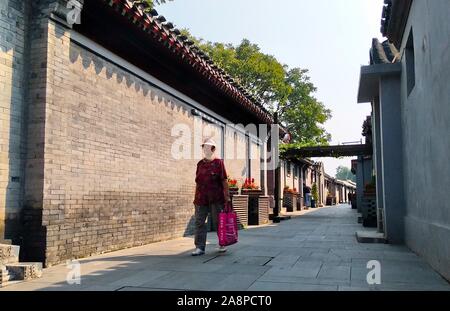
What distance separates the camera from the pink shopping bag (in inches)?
243

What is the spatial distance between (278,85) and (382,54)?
2172cm

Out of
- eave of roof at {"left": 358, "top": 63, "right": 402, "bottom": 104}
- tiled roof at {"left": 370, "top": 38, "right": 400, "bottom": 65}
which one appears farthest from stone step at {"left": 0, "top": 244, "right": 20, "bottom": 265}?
tiled roof at {"left": 370, "top": 38, "right": 400, "bottom": 65}

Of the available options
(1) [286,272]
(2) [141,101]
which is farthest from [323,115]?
(1) [286,272]

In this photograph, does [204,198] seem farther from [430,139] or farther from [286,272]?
[430,139]

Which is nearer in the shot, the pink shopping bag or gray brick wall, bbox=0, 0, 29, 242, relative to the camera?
gray brick wall, bbox=0, 0, 29, 242

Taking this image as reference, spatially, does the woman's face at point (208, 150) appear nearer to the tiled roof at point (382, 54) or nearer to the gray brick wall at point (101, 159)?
the gray brick wall at point (101, 159)

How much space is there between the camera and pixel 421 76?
550cm

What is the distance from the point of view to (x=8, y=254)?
175 inches

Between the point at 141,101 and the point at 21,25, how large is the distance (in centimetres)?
266

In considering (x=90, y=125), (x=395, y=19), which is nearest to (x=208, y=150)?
(x=90, y=125)

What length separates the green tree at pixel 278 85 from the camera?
95.2 ft

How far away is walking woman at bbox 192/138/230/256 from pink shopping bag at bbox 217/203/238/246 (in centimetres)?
9

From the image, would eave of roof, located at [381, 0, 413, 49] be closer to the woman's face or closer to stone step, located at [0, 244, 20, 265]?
the woman's face
